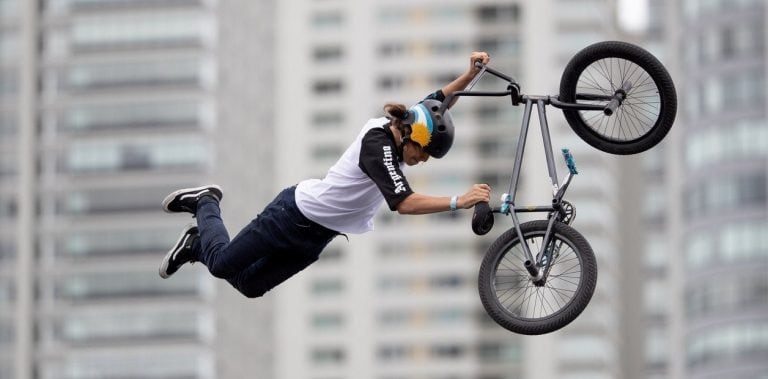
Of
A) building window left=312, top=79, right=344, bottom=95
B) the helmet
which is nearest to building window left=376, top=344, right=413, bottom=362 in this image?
building window left=312, top=79, right=344, bottom=95

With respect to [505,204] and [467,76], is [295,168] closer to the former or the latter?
[467,76]

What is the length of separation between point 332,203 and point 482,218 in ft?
9.04

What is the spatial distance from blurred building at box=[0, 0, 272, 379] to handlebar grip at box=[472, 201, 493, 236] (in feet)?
401

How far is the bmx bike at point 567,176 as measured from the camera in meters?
22.5

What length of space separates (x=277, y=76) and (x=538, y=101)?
471 feet

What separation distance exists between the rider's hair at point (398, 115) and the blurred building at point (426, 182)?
416ft

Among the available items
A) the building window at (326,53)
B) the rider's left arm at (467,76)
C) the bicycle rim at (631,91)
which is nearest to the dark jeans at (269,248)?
the rider's left arm at (467,76)

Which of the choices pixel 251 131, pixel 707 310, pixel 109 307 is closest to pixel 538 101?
pixel 707 310

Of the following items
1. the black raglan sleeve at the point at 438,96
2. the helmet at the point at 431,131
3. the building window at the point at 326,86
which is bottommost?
the helmet at the point at 431,131

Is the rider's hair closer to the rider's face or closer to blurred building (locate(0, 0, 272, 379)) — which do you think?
the rider's face

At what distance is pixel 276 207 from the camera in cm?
2483

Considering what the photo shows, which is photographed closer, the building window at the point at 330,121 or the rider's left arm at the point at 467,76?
the rider's left arm at the point at 467,76

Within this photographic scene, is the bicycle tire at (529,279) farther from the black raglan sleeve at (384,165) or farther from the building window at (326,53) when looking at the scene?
the building window at (326,53)

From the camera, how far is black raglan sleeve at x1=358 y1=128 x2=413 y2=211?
75.7 feet
